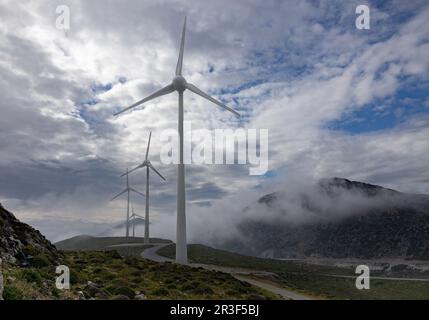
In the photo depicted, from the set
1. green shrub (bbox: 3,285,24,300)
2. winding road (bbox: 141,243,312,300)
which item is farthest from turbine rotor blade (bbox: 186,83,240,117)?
green shrub (bbox: 3,285,24,300)

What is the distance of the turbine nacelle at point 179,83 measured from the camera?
8100 cm

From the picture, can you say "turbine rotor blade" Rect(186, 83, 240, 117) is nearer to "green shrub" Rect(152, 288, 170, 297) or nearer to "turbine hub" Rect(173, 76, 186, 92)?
"turbine hub" Rect(173, 76, 186, 92)

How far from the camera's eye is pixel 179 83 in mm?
81000

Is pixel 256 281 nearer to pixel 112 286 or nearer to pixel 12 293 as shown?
pixel 112 286

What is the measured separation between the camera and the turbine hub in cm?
8100

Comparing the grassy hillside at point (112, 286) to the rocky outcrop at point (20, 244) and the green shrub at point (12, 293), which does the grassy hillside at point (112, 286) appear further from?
the rocky outcrop at point (20, 244)

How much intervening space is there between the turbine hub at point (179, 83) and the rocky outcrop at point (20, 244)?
43.4 metres

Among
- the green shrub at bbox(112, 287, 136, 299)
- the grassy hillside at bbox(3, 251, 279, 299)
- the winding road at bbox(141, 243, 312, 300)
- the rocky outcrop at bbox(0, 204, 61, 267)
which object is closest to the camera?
the grassy hillside at bbox(3, 251, 279, 299)

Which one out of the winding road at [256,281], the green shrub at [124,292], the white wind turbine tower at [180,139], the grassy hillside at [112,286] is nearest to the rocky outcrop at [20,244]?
the grassy hillside at [112,286]

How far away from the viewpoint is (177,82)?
8106 centimetres

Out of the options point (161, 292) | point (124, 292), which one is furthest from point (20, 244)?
point (161, 292)

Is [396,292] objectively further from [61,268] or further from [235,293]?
[61,268]

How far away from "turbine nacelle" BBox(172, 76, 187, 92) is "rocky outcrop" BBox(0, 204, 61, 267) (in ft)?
142
